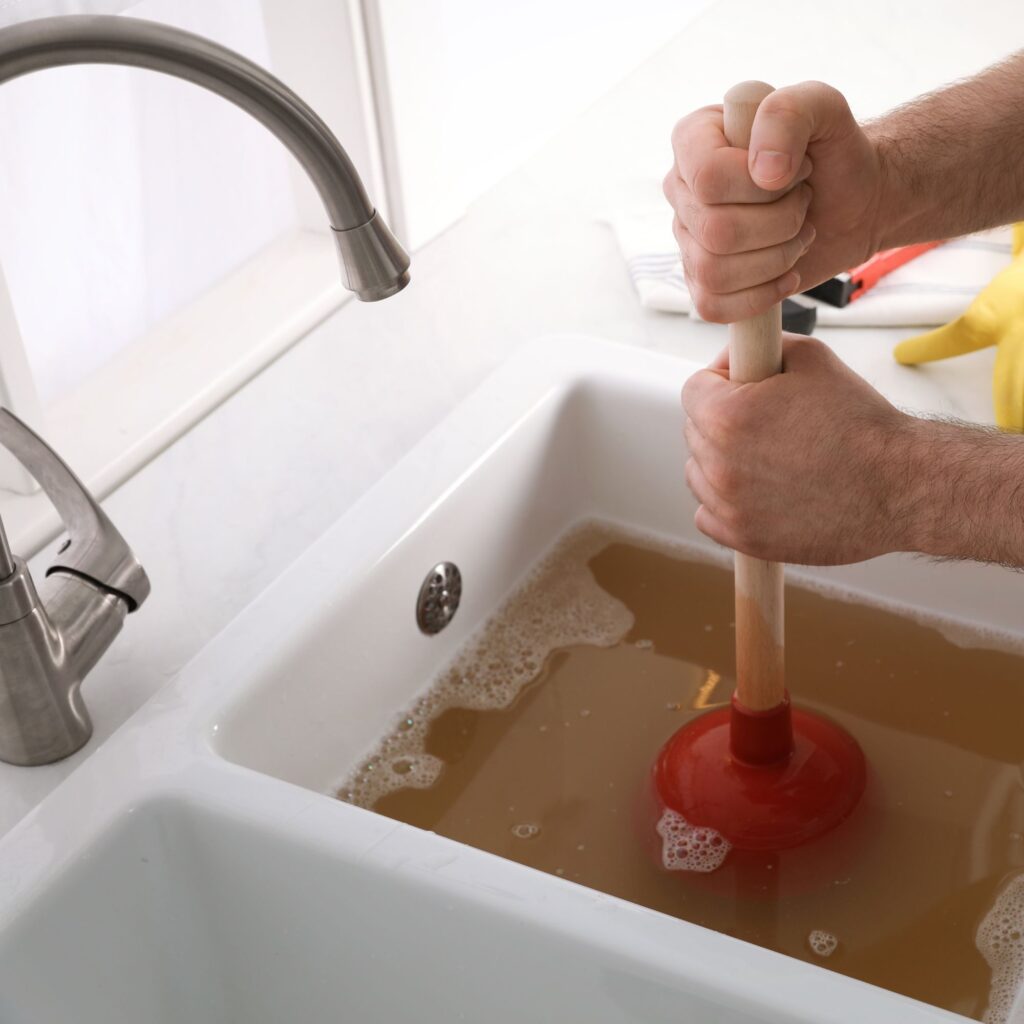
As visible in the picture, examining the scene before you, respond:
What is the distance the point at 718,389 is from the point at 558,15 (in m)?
0.85

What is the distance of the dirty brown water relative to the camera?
2.73 ft

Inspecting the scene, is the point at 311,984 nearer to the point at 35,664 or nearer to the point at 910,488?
the point at 35,664

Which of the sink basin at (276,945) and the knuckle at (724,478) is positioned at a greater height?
the knuckle at (724,478)

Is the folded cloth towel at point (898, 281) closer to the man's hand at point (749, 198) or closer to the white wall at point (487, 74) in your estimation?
the white wall at point (487, 74)

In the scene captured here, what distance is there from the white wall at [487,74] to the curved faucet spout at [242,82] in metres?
0.59

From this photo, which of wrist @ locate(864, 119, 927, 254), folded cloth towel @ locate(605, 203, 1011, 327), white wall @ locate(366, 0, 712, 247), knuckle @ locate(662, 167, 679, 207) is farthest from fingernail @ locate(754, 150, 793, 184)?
white wall @ locate(366, 0, 712, 247)

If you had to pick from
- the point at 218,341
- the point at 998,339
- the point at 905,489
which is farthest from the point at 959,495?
the point at 218,341

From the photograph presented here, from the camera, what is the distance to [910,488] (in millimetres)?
792

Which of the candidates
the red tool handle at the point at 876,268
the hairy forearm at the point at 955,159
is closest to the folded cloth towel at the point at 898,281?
the red tool handle at the point at 876,268

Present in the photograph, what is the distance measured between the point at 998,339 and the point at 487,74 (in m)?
0.62

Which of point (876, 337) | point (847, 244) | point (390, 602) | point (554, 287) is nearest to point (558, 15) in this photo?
point (554, 287)

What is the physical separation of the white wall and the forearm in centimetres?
64

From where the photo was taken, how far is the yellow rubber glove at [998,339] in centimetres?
104

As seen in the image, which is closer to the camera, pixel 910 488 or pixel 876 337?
pixel 910 488
